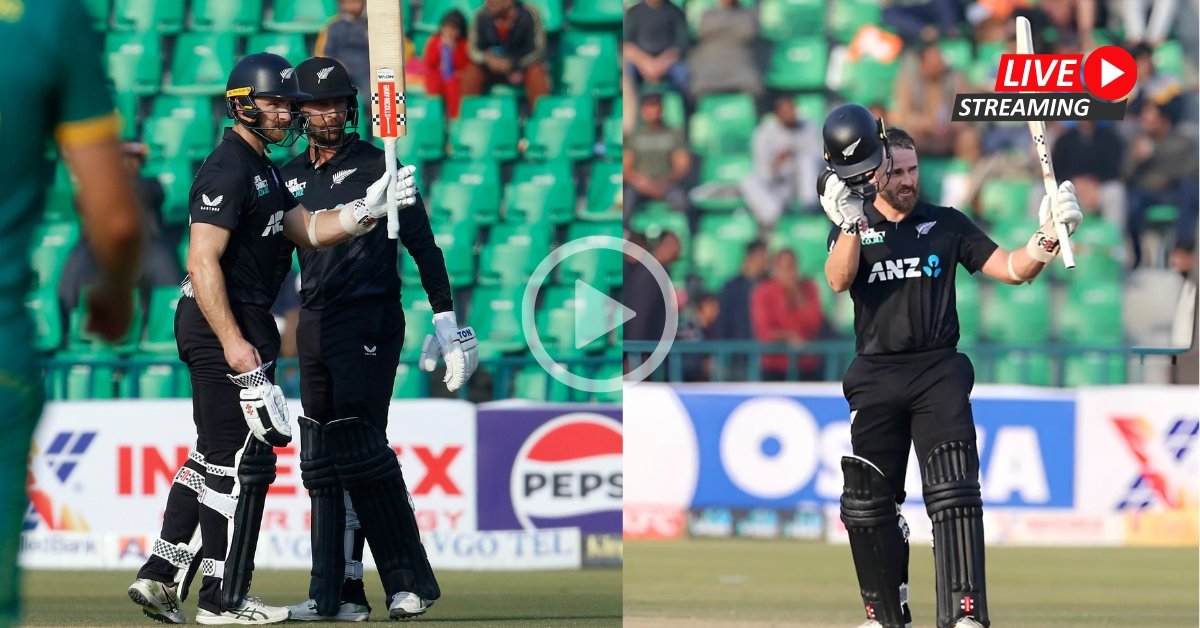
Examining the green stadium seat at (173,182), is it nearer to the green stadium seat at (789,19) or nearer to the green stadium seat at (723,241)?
the green stadium seat at (723,241)

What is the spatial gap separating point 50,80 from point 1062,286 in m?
12.1

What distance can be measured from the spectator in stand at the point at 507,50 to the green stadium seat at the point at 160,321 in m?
2.58

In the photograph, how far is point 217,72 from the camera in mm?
12719

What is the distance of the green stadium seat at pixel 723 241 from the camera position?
48.5 ft

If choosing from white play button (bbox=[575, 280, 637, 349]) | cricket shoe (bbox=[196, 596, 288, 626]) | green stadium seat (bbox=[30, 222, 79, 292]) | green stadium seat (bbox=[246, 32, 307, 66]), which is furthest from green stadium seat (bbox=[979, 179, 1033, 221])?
cricket shoe (bbox=[196, 596, 288, 626])

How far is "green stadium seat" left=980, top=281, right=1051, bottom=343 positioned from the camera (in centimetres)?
1438

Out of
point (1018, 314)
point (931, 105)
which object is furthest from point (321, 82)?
point (931, 105)

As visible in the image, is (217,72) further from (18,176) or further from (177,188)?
(18,176)

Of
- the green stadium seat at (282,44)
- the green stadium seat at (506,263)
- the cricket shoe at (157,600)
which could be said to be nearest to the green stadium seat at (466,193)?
the green stadium seat at (506,263)

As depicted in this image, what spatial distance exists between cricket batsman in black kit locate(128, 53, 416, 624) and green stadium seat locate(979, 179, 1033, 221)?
9235 mm

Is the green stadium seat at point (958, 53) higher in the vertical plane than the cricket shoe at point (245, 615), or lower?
higher

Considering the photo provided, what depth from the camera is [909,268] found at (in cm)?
619

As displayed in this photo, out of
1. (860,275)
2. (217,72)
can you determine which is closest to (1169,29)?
(217,72)

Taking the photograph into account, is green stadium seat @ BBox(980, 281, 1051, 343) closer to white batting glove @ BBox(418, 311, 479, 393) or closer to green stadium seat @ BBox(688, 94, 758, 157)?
green stadium seat @ BBox(688, 94, 758, 157)
